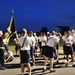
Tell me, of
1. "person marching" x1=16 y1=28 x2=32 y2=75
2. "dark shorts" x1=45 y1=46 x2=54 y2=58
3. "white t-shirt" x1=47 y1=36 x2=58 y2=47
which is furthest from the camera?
"dark shorts" x1=45 y1=46 x2=54 y2=58

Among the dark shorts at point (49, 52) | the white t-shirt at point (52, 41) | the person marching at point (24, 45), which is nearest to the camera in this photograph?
the person marching at point (24, 45)

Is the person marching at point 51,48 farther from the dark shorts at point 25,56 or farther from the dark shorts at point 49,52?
the dark shorts at point 25,56

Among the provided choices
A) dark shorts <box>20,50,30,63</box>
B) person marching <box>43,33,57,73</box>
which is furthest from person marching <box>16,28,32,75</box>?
person marching <box>43,33,57,73</box>

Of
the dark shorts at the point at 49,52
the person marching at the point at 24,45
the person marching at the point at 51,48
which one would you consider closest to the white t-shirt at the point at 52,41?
the person marching at the point at 51,48

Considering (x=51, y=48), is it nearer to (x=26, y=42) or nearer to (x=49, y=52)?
(x=49, y=52)

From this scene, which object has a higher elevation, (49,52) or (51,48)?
(51,48)

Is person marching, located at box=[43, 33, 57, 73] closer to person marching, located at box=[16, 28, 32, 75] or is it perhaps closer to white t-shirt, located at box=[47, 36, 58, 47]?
white t-shirt, located at box=[47, 36, 58, 47]

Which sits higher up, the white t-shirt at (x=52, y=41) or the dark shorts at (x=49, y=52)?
the white t-shirt at (x=52, y=41)

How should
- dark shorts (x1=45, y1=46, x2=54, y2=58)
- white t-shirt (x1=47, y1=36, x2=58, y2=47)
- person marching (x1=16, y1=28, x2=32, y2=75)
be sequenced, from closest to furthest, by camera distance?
person marching (x1=16, y1=28, x2=32, y2=75)
white t-shirt (x1=47, y1=36, x2=58, y2=47)
dark shorts (x1=45, y1=46, x2=54, y2=58)

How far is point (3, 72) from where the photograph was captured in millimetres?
14180

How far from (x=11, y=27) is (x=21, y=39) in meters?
1.40

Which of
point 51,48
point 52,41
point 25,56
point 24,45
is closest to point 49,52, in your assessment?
point 51,48

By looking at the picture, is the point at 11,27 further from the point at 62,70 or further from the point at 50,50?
the point at 62,70

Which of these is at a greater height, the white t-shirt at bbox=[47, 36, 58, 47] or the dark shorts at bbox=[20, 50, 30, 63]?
the white t-shirt at bbox=[47, 36, 58, 47]
